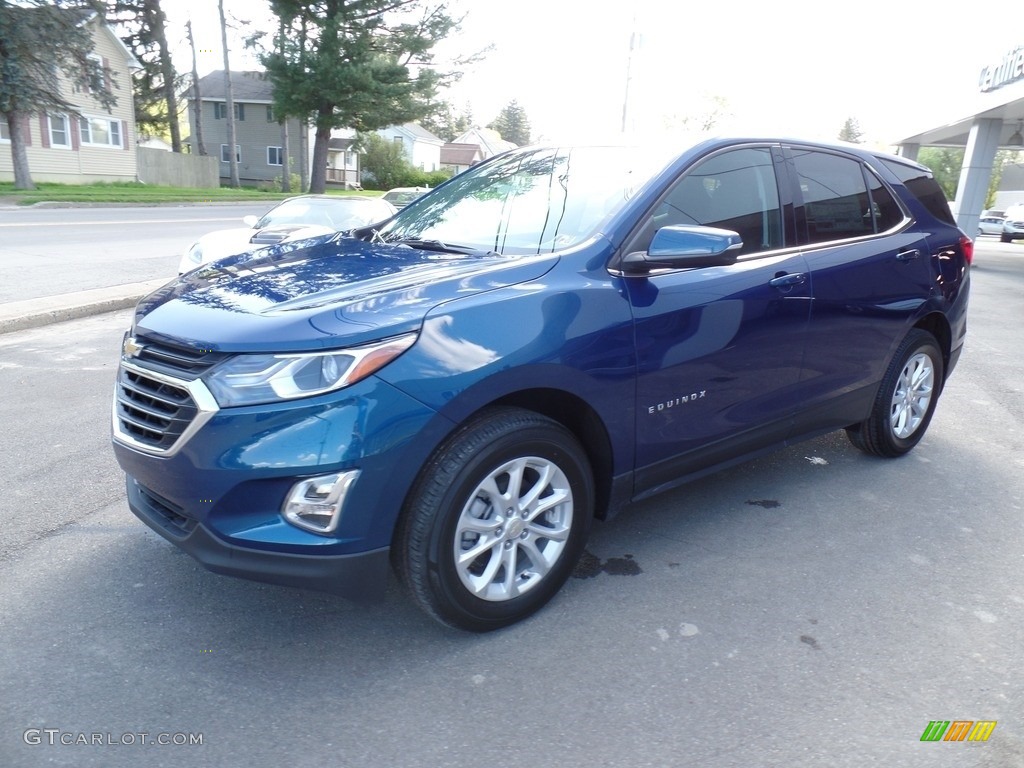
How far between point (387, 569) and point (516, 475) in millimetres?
558

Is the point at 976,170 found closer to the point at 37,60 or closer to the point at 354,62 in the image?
the point at 354,62

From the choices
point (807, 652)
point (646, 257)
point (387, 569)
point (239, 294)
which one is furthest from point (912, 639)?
point (239, 294)

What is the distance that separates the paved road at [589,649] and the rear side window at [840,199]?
1.41 m

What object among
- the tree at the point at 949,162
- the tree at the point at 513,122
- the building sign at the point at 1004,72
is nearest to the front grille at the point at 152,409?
the building sign at the point at 1004,72

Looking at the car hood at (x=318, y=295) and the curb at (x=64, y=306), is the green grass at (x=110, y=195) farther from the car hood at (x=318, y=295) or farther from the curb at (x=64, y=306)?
the car hood at (x=318, y=295)

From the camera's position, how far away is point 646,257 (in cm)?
328

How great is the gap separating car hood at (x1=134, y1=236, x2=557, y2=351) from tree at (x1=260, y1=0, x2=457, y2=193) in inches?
1416

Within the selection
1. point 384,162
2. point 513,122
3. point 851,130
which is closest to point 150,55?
point 384,162

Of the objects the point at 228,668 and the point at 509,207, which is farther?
the point at 509,207

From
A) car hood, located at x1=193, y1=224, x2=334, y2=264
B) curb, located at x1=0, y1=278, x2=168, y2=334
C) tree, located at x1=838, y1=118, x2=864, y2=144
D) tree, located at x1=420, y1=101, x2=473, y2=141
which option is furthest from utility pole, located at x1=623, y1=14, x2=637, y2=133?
tree, located at x1=838, y1=118, x2=864, y2=144

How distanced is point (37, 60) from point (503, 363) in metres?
33.2

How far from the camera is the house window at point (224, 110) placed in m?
57.5

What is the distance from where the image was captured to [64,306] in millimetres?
8695

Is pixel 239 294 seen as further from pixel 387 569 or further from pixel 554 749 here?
pixel 554 749
